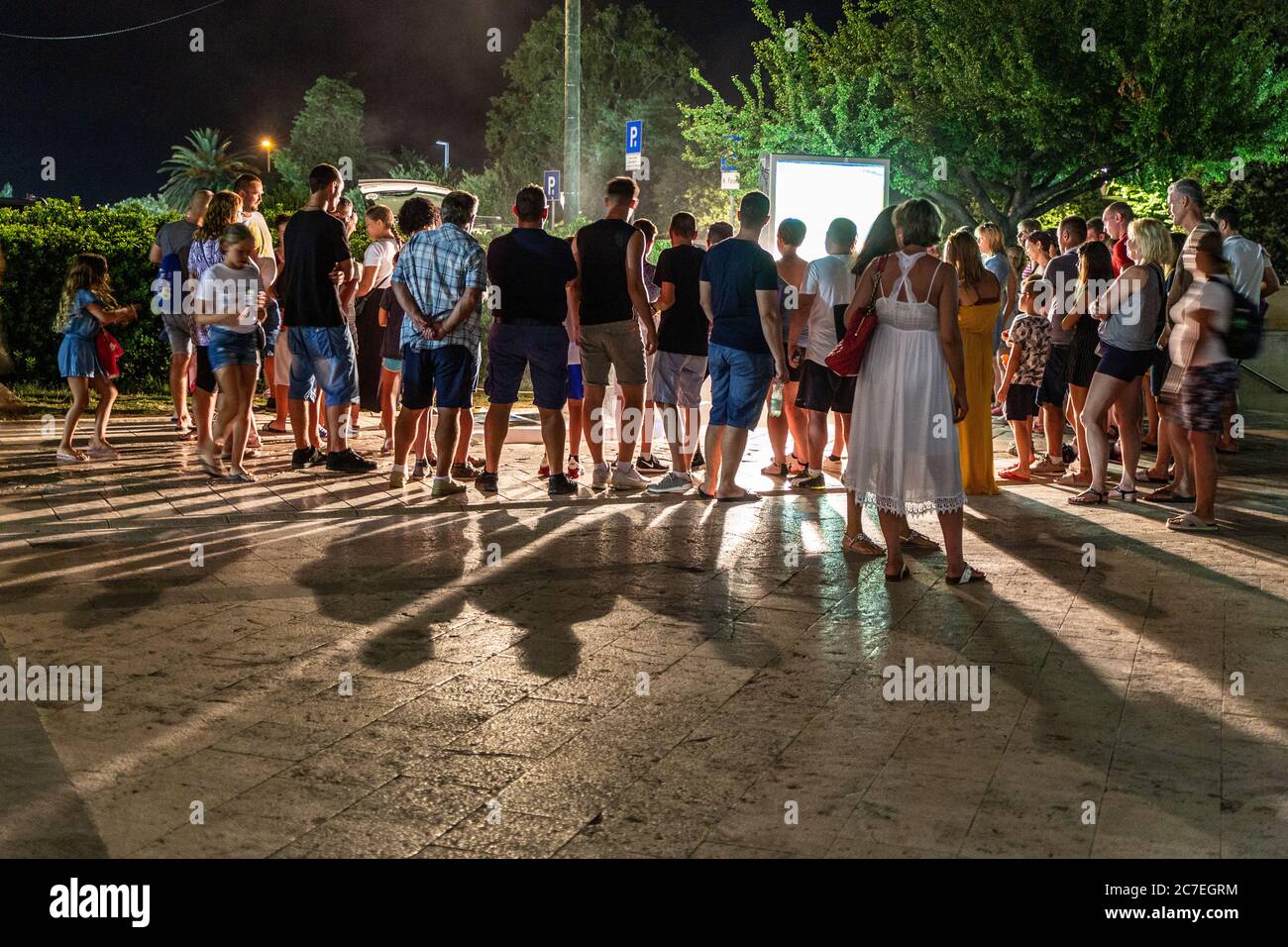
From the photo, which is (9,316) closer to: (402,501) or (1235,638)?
(402,501)

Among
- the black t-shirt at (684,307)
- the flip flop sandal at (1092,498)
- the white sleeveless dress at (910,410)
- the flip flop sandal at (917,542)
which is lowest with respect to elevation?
the flip flop sandal at (917,542)

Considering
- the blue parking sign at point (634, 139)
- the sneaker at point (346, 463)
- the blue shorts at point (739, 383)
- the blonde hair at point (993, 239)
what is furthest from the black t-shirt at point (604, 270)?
the blue parking sign at point (634, 139)

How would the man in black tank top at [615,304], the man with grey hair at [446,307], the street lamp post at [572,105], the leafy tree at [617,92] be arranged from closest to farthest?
the man with grey hair at [446,307] → the man in black tank top at [615,304] → the street lamp post at [572,105] → the leafy tree at [617,92]

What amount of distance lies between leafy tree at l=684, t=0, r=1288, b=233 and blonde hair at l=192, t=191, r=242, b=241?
1178cm

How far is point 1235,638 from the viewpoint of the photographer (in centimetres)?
580

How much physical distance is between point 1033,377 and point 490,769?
282 inches

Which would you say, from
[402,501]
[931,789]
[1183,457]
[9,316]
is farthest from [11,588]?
[9,316]

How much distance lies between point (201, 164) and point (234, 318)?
64.2 m

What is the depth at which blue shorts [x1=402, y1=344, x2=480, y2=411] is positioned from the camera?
8945 mm

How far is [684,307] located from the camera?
31.1 feet

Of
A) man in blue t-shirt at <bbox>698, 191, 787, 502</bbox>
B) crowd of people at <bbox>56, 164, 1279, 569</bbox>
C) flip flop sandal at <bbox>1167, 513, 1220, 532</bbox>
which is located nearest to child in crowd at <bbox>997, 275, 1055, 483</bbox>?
crowd of people at <bbox>56, 164, 1279, 569</bbox>

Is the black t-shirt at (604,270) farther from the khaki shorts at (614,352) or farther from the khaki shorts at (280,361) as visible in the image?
the khaki shorts at (280,361)

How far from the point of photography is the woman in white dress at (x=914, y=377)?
6539mm

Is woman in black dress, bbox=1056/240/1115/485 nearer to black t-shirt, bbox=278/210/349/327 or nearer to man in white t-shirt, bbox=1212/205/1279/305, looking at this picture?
man in white t-shirt, bbox=1212/205/1279/305
